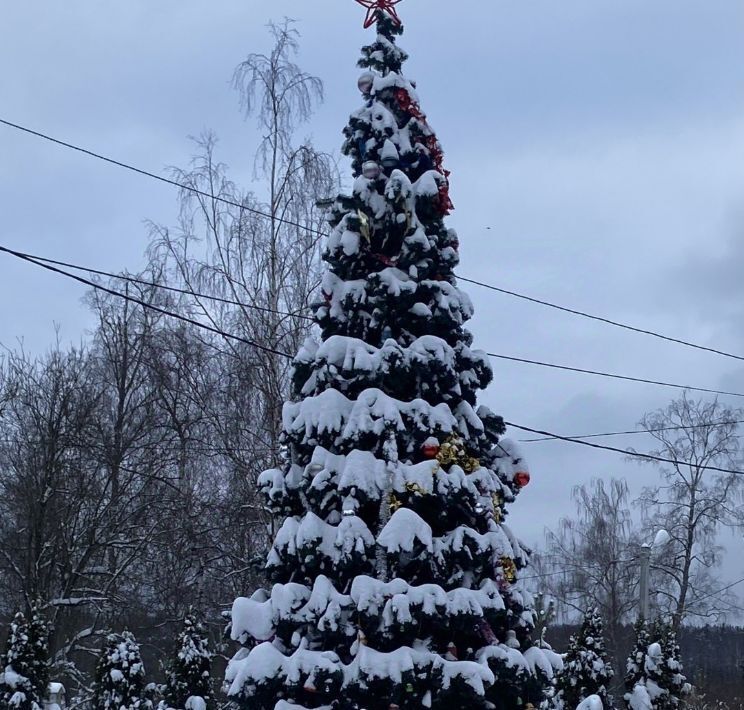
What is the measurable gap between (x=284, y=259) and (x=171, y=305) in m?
7.98

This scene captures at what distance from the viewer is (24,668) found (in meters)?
15.2

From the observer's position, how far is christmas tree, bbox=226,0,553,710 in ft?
21.7

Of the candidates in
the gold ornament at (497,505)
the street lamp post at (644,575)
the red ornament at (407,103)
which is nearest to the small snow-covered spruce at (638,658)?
the street lamp post at (644,575)

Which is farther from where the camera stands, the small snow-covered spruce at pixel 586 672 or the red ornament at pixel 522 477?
the small snow-covered spruce at pixel 586 672

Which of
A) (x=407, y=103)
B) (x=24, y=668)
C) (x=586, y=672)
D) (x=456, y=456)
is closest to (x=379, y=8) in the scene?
(x=407, y=103)

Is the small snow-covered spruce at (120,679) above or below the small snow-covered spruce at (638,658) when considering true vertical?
below

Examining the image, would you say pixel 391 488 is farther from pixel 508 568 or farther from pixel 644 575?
pixel 644 575

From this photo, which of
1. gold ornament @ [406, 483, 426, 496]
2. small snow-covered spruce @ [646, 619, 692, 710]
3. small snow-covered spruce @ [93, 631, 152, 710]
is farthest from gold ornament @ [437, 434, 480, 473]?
small snow-covered spruce @ [646, 619, 692, 710]

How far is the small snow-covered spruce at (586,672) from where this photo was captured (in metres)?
19.4

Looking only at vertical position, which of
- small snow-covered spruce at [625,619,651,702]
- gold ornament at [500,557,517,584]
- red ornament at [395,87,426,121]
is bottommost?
gold ornament at [500,557,517,584]

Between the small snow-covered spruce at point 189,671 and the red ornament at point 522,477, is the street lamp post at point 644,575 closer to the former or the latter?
the small snow-covered spruce at point 189,671

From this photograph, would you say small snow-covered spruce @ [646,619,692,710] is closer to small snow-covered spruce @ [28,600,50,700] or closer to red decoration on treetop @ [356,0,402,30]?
small snow-covered spruce @ [28,600,50,700]

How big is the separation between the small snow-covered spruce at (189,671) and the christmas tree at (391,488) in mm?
9308

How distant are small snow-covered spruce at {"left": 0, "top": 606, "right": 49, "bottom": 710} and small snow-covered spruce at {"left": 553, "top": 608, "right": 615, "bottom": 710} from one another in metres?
9.58
